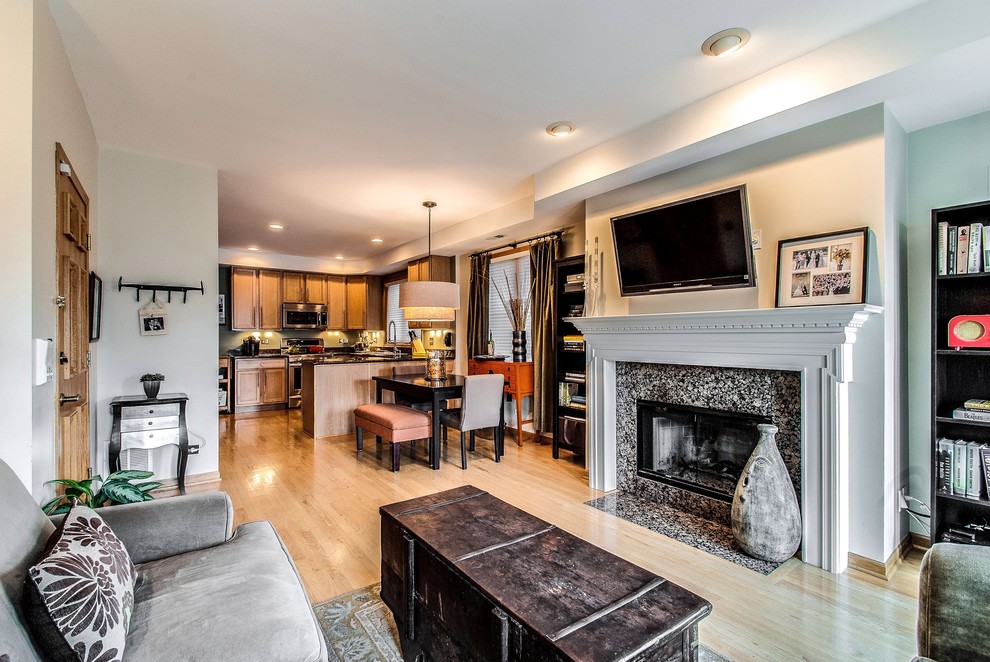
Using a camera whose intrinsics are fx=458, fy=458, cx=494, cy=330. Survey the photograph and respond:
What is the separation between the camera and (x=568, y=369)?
15.4 feet

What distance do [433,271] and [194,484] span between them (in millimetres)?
3759

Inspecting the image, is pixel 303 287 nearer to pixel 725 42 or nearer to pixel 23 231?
pixel 23 231

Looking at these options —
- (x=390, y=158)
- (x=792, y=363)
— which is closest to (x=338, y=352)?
(x=390, y=158)

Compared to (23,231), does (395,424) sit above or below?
below

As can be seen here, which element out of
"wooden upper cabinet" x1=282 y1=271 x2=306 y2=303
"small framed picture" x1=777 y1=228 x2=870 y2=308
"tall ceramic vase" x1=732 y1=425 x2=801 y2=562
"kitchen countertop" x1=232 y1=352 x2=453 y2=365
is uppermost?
"wooden upper cabinet" x1=282 y1=271 x2=306 y2=303

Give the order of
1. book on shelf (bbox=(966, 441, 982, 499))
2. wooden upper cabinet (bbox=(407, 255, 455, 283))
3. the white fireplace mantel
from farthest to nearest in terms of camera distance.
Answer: wooden upper cabinet (bbox=(407, 255, 455, 283))
the white fireplace mantel
book on shelf (bbox=(966, 441, 982, 499))

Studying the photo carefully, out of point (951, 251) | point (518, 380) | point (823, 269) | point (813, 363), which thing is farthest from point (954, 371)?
point (518, 380)

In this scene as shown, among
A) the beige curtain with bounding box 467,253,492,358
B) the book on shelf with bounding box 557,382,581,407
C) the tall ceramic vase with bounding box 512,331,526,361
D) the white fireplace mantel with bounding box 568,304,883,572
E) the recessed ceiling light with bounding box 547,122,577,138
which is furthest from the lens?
the beige curtain with bounding box 467,253,492,358

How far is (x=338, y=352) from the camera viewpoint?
8.72m

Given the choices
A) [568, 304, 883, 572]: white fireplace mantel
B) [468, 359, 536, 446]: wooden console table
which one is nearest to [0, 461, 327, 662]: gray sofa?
[568, 304, 883, 572]: white fireplace mantel

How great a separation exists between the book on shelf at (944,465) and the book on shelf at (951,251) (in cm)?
89

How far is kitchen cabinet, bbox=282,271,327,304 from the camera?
26.4ft

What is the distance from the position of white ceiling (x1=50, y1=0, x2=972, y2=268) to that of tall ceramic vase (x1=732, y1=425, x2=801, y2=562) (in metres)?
2.05

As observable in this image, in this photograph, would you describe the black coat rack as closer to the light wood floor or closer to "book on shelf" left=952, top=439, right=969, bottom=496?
the light wood floor
